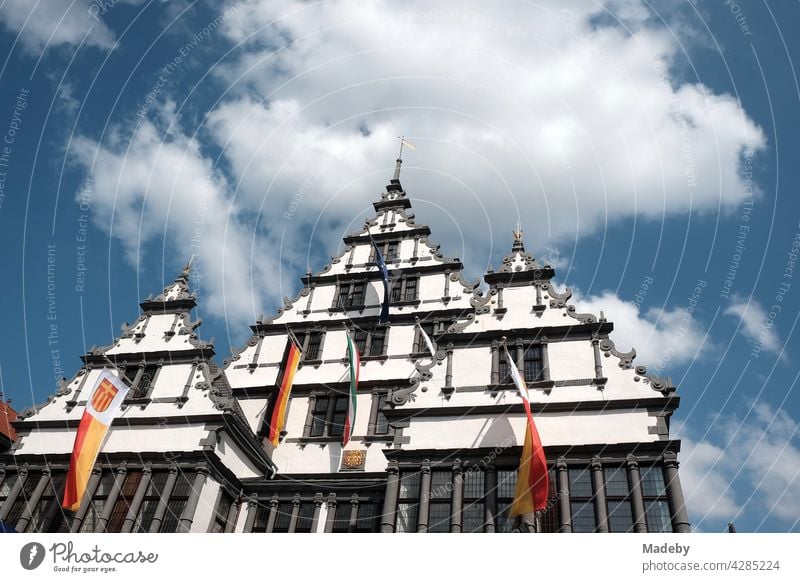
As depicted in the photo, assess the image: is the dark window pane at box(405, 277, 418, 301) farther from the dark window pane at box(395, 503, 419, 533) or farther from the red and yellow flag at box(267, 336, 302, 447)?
the dark window pane at box(395, 503, 419, 533)

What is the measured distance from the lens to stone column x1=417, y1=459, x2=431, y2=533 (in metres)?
18.4

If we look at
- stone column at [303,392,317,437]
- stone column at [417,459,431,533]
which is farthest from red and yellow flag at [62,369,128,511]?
stone column at [417,459,431,533]

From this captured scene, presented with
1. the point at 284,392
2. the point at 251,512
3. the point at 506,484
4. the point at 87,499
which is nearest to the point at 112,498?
the point at 87,499

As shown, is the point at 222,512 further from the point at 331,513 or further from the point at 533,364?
the point at 533,364

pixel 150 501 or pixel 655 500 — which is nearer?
pixel 655 500

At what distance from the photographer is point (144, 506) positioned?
68.6 ft

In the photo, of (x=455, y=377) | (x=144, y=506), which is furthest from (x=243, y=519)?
(x=455, y=377)

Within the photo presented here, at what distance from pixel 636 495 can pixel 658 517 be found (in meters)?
0.81

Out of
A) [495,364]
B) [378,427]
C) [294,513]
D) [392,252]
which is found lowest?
[294,513]

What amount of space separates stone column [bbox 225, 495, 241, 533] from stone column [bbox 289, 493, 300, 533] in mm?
2228

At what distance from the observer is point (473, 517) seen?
60.8 feet
